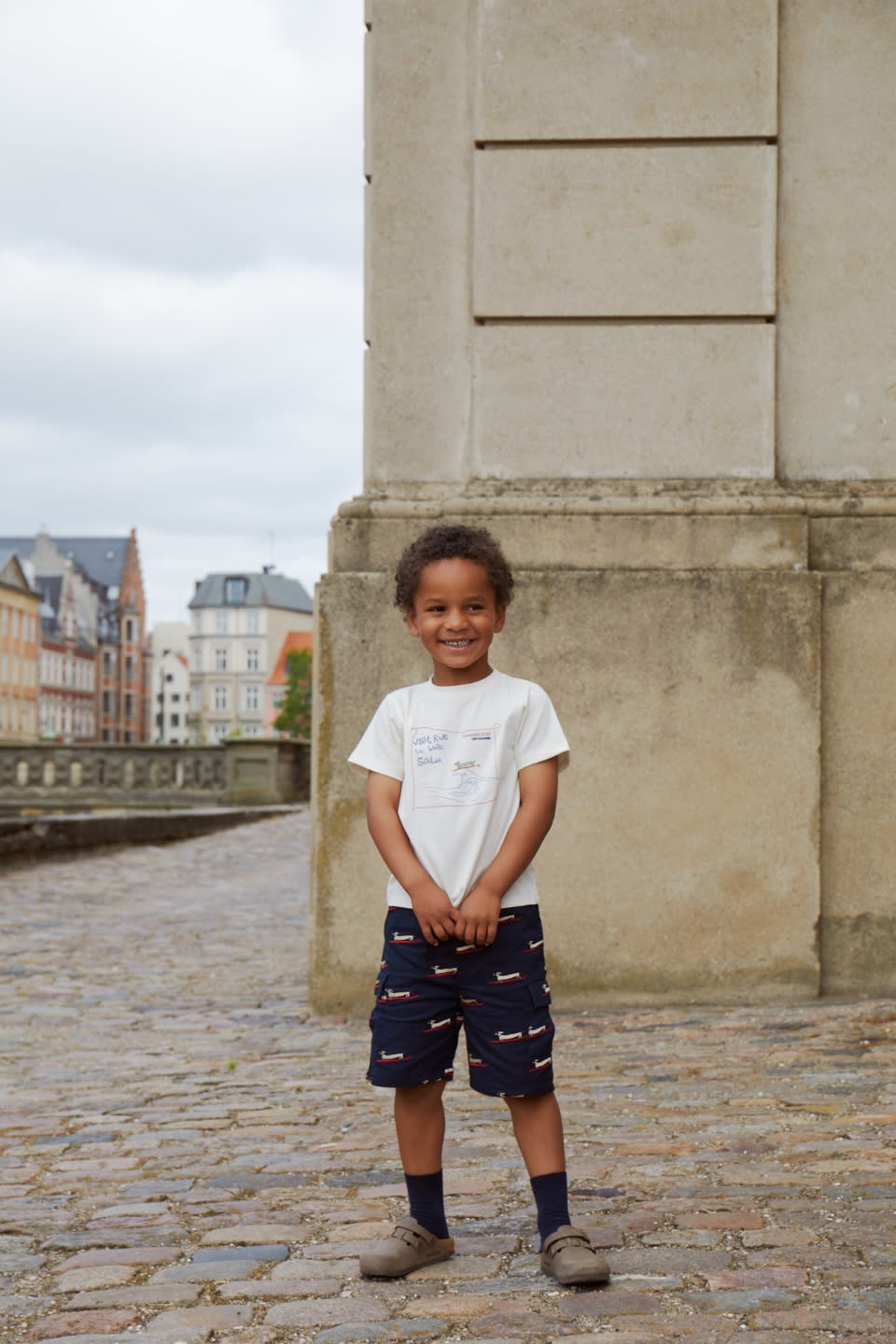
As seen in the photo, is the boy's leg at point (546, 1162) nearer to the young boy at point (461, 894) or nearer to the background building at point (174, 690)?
the young boy at point (461, 894)

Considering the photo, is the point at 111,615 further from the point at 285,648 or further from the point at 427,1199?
the point at 427,1199

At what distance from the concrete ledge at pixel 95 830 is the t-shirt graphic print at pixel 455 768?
40.1 feet

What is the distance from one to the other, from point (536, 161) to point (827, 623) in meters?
2.15

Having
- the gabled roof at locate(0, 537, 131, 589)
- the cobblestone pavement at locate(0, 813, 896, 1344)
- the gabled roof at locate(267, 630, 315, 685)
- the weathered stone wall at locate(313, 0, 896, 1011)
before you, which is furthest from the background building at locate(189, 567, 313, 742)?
the cobblestone pavement at locate(0, 813, 896, 1344)

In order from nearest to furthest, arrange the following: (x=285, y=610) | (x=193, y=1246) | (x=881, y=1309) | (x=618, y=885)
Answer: (x=881, y=1309) < (x=193, y=1246) < (x=618, y=885) < (x=285, y=610)

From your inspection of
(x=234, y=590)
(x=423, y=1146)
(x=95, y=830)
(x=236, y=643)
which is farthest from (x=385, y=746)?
(x=234, y=590)

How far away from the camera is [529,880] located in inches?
125

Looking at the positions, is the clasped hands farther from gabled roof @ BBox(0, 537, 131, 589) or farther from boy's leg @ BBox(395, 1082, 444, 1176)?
gabled roof @ BBox(0, 537, 131, 589)

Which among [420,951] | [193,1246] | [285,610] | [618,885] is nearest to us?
[420,951]

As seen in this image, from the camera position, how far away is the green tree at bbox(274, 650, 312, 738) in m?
102

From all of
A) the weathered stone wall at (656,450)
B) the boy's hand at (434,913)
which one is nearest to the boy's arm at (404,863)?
the boy's hand at (434,913)

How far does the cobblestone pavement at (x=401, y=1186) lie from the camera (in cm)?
291

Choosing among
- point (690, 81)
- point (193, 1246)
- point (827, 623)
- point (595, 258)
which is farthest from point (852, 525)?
point (193, 1246)

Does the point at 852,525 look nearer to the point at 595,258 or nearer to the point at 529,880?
the point at 595,258
